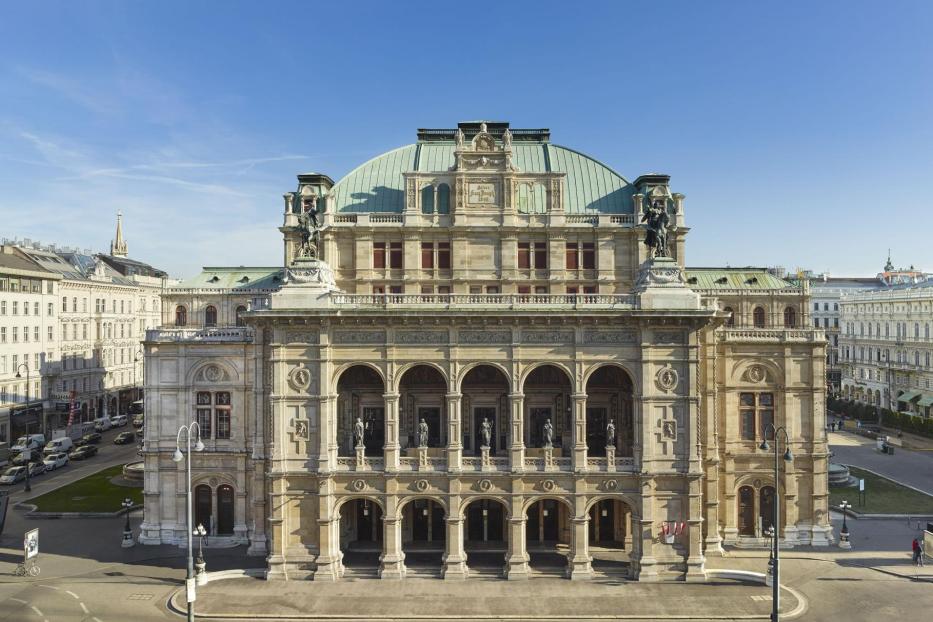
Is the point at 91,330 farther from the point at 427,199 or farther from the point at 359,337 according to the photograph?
the point at 359,337

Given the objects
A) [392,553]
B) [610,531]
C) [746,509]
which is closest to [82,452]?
[392,553]

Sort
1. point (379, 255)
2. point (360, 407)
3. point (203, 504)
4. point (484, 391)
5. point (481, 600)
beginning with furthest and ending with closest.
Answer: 1. point (379, 255)
2. point (203, 504)
3. point (360, 407)
4. point (484, 391)
5. point (481, 600)

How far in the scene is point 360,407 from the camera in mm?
41906

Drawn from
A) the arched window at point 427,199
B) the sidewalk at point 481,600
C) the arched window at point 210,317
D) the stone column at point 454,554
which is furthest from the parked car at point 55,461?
the arched window at point 427,199

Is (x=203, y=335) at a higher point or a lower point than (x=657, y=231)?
lower

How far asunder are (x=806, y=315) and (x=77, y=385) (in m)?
84.9

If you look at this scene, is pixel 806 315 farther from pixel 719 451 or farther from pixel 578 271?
pixel 578 271

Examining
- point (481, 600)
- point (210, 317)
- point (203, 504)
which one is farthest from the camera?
point (210, 317)

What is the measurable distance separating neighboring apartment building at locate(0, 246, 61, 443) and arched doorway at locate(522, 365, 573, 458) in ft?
191

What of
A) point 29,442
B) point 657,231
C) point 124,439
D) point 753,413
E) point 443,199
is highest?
point 443,199

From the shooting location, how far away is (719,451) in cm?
4203

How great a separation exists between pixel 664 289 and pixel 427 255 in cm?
1569

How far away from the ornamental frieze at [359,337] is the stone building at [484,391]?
0.12 meters

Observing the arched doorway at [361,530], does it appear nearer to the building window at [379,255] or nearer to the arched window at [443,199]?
the building window at [379,255]
